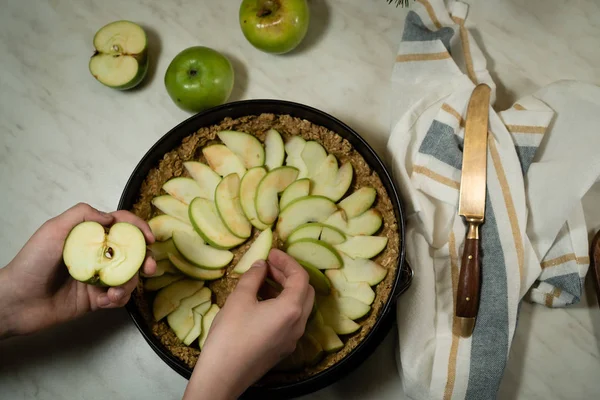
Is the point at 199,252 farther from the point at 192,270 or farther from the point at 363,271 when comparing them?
the point at 363,271

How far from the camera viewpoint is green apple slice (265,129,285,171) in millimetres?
1306

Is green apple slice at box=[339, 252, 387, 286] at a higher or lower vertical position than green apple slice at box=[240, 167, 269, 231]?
lower

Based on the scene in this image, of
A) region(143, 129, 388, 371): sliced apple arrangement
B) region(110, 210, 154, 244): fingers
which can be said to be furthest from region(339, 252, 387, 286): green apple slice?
region(110, 210, 154, 244): fingers

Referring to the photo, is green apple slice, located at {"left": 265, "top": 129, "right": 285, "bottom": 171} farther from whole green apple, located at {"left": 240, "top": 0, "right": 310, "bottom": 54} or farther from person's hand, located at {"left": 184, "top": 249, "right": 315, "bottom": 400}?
person's hand, located at {"left": 184, "top": 249, "right": 315, "bottom": 400}

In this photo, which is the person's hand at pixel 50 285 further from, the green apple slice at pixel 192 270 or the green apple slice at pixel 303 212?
the green apple slice at pixel 303 212

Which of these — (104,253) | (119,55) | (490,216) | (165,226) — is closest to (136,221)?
(104,253)

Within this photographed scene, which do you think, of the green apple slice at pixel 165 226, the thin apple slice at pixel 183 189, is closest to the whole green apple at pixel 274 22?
the thin apple slice at pixel 183 189

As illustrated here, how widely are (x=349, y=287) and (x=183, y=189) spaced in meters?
0.48

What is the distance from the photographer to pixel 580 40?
4.83ft

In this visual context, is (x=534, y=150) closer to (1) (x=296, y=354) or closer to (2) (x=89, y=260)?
(1) (x=296, y=354)

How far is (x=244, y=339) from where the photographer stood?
3.00 ft

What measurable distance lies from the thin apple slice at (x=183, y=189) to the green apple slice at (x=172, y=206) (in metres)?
0.01

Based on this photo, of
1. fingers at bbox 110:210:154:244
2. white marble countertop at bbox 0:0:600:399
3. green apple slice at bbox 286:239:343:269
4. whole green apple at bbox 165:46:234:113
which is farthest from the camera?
white marble countertop at bbox 0:0:600:399

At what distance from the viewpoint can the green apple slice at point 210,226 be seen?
1.25 meters
